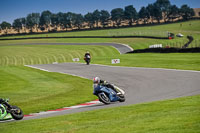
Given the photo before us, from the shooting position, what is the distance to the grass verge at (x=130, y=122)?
848 centimetres

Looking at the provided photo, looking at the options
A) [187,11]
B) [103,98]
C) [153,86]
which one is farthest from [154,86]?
[187,11]

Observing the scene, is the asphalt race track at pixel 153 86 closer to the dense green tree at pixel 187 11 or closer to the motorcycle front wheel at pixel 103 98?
the motorcycle front wheel at pixel 103 98

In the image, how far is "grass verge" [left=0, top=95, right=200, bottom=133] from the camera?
8.48 m

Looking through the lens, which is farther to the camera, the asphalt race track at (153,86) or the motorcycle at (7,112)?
the asphalt race track at (153,86)

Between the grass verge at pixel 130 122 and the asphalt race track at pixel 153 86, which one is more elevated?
the grass verge at pixel 130 122

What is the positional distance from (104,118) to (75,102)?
630cm

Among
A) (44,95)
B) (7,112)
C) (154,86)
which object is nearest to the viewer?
(7,112)

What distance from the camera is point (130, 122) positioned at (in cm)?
973

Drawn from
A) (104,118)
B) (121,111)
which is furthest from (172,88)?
(104,118)

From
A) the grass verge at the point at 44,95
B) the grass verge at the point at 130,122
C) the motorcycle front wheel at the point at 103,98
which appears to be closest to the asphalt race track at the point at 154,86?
the motorcycle front wheel at the point at 103,98

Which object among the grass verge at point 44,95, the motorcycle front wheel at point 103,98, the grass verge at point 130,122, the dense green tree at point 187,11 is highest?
the dense green tree at point 187,11

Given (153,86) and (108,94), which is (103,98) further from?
(153,86)

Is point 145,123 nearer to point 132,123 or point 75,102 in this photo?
point 132,123

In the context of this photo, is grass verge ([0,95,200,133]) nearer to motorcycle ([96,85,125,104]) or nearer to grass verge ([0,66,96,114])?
motorcycle ([96,85,125,104])
